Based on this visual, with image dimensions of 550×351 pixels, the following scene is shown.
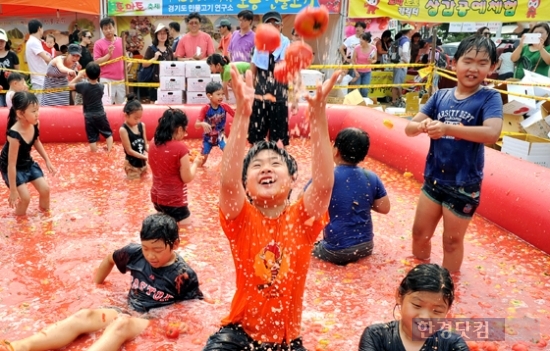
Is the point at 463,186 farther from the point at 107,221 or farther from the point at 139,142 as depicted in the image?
the point at 139,142

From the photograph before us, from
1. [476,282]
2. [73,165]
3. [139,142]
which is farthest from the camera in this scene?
[73,165]

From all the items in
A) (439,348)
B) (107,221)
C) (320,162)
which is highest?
(320,162)

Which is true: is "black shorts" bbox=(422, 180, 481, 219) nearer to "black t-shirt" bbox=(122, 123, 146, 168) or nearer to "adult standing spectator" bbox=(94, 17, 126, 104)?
"black t-shirt" bbox=(122, 123, 146, 168)

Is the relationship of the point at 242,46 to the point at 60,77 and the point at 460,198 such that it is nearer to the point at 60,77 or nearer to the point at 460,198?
the point at 60,77

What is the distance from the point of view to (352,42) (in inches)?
567

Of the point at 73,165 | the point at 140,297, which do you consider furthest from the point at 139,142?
the point at 140,297

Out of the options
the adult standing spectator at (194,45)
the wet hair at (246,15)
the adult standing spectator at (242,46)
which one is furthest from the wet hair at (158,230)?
the adult standing spectator at (194,45)

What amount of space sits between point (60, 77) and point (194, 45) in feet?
9.61

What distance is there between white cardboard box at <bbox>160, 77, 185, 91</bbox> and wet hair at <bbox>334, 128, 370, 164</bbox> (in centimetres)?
683

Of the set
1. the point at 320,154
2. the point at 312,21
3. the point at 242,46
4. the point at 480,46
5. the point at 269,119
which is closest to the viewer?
the point at 320,154

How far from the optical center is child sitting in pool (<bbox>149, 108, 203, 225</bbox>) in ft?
17.0

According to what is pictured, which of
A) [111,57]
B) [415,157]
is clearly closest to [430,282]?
[415,157]

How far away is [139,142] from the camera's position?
6.79 meters

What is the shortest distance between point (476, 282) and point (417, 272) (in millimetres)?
2036
